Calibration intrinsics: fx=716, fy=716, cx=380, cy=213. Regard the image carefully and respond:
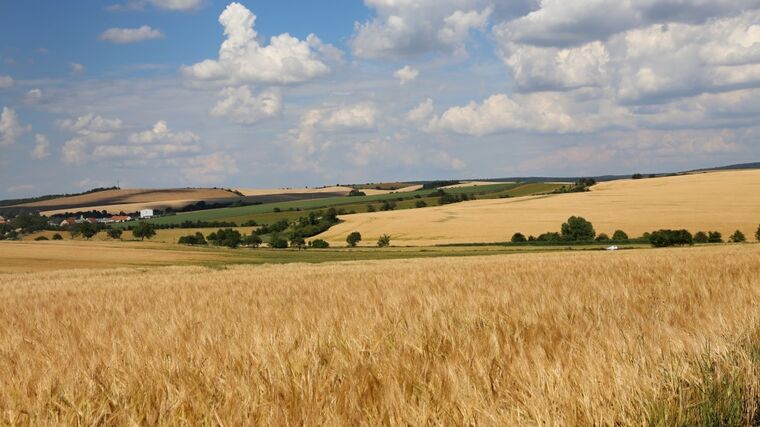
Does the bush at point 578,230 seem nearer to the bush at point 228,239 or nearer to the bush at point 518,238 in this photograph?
the bush at point 518,238

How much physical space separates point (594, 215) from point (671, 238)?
748 inches

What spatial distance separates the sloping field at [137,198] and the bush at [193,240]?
65508 mm

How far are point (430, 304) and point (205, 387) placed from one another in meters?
3.75

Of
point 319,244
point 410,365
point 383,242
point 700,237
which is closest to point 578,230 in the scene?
point 700,237

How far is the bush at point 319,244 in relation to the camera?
79.0m

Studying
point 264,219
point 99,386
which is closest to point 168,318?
point 99,386

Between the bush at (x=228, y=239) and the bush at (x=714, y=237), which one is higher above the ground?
the bush at (x=228, y=239)

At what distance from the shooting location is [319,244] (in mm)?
79750

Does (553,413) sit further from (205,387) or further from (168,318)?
(168,318)

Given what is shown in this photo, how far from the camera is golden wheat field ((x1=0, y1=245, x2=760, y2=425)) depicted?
11.0ft

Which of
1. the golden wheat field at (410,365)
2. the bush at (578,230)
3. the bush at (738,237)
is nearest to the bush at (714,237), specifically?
the bush at (738,237)

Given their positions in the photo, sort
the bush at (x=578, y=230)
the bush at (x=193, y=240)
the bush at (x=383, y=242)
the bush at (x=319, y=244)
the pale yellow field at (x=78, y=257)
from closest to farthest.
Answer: the pale yellow field at (x=78, y=257), the bush at (x=578, y=230), the bush at (x=383, y=242), the bush at (x=319, y=244), the bush at (x=193, y=240)

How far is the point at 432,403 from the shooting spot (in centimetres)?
346

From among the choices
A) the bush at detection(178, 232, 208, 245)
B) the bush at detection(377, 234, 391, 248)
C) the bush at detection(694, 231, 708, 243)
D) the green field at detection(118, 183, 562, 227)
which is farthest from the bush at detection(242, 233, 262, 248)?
the bush at detection(694, 231, 708, 243)
